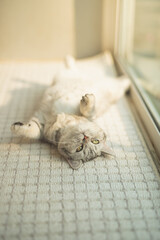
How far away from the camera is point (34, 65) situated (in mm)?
2340

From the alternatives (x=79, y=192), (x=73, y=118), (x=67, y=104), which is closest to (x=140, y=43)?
(x=67, y=104)

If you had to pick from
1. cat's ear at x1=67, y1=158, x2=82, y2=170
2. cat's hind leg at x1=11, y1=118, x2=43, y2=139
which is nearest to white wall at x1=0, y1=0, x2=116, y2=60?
cat's hind leg at x1=11, y1=118, x2=43, y2=139

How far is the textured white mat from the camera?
89cm

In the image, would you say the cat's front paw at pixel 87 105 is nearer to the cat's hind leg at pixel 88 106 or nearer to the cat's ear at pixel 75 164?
the cat's hind leg at pixel 88 106

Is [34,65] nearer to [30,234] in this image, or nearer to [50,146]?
[50,146]

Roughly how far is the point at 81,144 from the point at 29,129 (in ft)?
0.96

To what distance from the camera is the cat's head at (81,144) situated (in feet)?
3.67

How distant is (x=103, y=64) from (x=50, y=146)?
1.14 meters

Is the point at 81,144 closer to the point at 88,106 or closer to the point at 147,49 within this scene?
the point at 88,106

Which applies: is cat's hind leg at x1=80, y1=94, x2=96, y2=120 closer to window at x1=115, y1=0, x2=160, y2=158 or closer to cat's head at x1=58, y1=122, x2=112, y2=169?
cat's head at x1=58, y1=122, x2=112, y2=169

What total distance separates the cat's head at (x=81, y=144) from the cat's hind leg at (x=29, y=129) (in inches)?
6.1

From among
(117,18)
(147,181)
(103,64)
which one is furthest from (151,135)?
(117,18)

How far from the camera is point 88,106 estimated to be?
1302 mm

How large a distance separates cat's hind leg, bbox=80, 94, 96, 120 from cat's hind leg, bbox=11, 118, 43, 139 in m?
0.24
